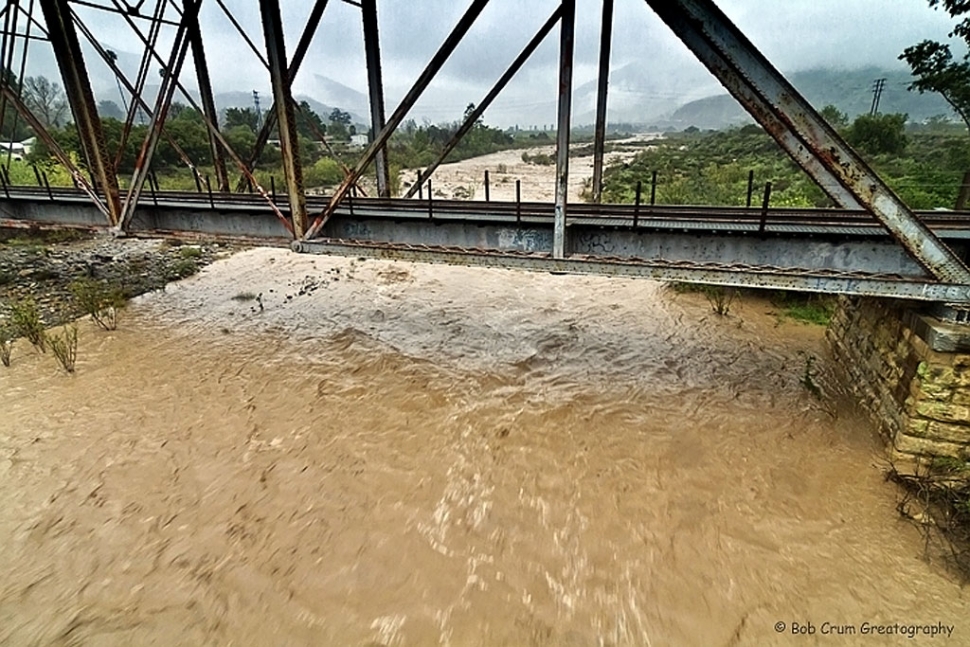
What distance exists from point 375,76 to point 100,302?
6692 millimetres

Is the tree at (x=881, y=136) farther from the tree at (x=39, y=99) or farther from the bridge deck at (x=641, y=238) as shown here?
the tree at (x=39, y=99)

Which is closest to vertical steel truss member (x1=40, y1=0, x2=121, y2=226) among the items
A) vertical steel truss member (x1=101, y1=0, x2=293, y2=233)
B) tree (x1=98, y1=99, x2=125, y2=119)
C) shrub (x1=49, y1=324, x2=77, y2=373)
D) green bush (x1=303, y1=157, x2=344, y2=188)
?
vertical steel truss member (x1=101, y1=0, x2=293, y2=233)

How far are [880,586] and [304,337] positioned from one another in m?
8.37

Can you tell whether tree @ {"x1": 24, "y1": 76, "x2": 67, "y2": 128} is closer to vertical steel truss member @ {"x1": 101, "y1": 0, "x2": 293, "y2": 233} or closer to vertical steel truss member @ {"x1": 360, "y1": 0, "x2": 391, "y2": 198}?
vertical steel truss member @ {"x1": 101, "y1": 0, "x2": 293, "y2": 233}

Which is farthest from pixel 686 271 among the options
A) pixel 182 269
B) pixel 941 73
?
pixel 941 73

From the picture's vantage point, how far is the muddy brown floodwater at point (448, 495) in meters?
3.94

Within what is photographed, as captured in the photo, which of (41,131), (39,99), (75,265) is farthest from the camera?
(39,99)

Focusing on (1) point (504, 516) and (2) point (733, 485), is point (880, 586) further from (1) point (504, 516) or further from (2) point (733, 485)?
(1) point (504, 516)

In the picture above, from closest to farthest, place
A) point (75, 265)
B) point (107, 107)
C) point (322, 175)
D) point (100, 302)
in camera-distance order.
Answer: point (100, 302)
point (75, 265)
point (322, 175)
point (107, 107)

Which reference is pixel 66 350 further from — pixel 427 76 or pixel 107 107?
pixel 107 107

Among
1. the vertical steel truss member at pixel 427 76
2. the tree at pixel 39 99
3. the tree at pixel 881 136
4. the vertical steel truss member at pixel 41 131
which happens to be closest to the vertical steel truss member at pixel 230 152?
the vertical steel truss member at pixel 427 76

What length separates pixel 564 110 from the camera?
4.80m

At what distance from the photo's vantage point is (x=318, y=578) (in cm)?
429

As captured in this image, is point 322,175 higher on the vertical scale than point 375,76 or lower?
lower
